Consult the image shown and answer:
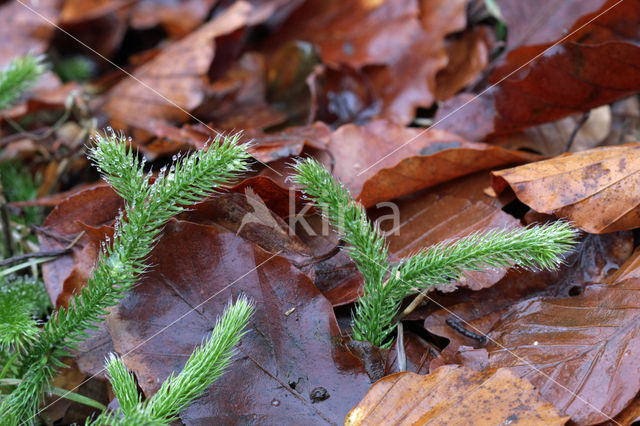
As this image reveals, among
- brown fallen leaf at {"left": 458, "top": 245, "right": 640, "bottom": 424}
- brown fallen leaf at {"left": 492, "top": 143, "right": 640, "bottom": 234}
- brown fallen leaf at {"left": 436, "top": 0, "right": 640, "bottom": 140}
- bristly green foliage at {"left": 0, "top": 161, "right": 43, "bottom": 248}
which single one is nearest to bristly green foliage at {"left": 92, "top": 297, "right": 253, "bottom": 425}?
brown fallen leaf at {"left": 458, "top": 245, "right": 640, "bottom": 424}

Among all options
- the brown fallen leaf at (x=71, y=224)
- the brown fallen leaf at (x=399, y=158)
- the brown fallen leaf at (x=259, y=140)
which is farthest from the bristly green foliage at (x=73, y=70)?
the brown fallen leaf at (x=399, y=158)

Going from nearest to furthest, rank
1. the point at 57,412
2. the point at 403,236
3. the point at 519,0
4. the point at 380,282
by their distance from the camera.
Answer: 1. the point at 380,282
2. the point at 57,412
3. the point at 403,236
4. the point at 519,0

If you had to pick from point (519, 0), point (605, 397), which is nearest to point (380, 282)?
point (605, 397)

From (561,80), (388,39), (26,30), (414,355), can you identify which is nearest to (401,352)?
(414,355)

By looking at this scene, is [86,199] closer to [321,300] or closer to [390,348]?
[321,300]

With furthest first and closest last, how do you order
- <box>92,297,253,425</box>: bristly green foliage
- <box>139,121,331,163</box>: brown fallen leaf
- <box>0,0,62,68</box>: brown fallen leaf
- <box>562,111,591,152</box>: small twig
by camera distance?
<box>0,0,62,68</box>: brown fallen leaf < <box>562,111,591,152</box>: small twig < <box>139,121,331,163</box>: brown fallen leaf < <box>92,297,253,425</box>: bristly green foliage

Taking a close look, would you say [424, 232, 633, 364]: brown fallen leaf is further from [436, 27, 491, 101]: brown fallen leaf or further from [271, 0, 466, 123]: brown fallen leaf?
[436, 27, 491, 101]: brown fallen leaf

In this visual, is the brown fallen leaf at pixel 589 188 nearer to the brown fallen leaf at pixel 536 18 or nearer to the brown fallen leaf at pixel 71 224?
the brown fallen leaf at pixel 536 18
